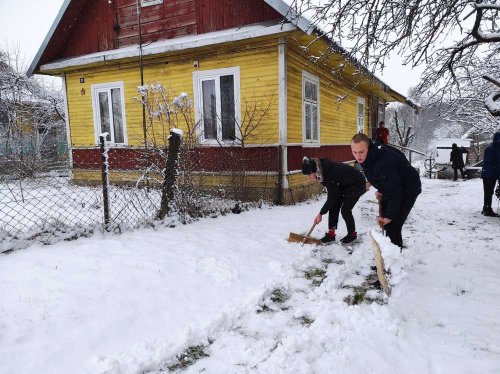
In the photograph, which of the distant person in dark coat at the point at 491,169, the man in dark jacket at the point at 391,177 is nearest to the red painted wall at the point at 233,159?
the man in dark jacket at the point at 391,177

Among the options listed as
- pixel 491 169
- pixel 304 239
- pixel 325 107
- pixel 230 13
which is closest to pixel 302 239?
pixel 304 239

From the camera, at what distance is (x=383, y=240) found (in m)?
3.16

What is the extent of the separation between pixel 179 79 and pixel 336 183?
583 centimetres

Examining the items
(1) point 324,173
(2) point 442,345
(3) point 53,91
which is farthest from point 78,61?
(3) point 53,91

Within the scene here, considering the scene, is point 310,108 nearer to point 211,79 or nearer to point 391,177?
point 211,79

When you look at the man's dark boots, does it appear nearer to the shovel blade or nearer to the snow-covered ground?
the shovel blade

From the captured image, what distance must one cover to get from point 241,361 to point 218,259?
1.63 metres

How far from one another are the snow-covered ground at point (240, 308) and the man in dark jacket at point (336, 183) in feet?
1.48

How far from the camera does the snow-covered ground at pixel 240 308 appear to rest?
2.10 m

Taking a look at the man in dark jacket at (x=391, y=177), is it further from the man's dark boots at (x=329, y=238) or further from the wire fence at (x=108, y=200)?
the wire fence at (x=108, y=200)

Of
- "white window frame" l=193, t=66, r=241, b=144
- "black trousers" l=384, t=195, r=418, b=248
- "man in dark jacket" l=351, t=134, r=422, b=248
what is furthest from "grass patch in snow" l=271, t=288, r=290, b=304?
"white window frame" l=193, t=66, r=241, b=144

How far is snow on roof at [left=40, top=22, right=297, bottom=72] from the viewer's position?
6.85 meters

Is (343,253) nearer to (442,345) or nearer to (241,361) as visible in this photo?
(442,345)

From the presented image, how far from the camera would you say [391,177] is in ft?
10.7
